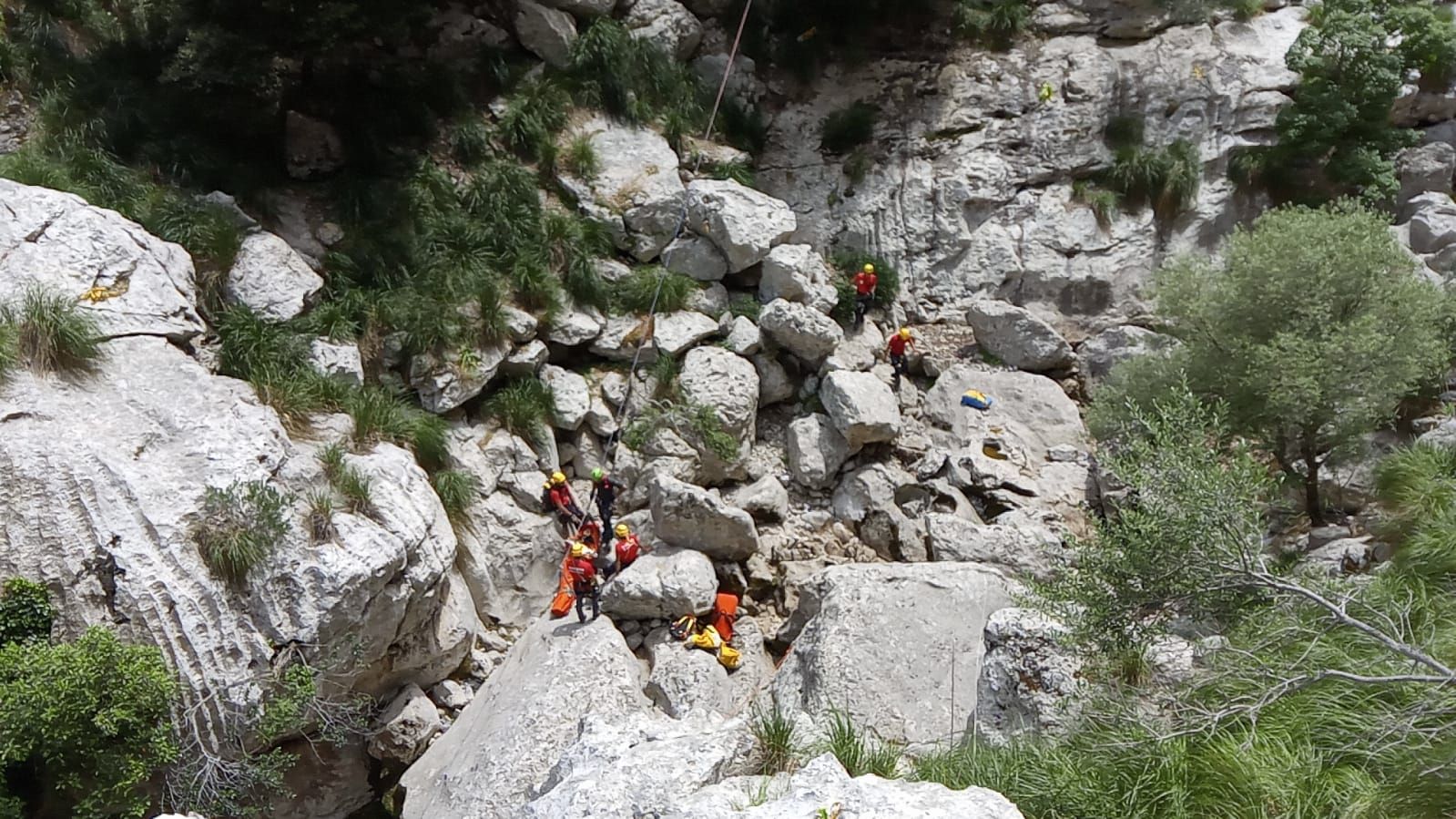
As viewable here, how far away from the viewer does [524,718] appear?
33.2ft

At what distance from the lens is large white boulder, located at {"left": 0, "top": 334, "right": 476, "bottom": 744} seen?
910 centimetres

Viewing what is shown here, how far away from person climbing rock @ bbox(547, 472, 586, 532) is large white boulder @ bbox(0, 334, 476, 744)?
2348mm

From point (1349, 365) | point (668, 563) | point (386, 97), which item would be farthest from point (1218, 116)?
point (386, 97)

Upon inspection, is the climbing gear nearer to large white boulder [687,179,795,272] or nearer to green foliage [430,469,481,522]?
large white boulder [687,179,795,272]

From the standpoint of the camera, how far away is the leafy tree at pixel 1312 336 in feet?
33.7

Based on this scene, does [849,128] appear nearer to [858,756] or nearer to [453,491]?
[453,491]

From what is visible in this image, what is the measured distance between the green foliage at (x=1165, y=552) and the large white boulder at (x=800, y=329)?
24.7ft

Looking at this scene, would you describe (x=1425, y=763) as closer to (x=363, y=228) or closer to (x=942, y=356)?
(x=942, y=356)

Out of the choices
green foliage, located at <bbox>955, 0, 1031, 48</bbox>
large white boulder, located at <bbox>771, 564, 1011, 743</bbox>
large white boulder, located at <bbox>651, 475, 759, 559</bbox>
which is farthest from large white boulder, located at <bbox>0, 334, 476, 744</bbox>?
green foliage, located at <bbox>955, 0, 1031, 48</bbox>

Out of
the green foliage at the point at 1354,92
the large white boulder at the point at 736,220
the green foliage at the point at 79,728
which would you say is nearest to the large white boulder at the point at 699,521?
the large white boulder at the point at 736,220

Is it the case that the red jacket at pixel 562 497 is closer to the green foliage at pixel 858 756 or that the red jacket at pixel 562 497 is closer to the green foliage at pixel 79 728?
the green foliage at pixel 79 728

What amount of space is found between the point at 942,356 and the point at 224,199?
11.7 metres

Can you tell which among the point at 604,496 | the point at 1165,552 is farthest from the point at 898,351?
the point at 1165,552

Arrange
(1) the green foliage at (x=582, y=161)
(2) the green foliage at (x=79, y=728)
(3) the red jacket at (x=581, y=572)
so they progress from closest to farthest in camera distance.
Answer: (2) the green foliage at (x=79, y=728)
(3) the red jacket at (x=581, y=572)
(1) the green foliage at (x=582, y=161)
